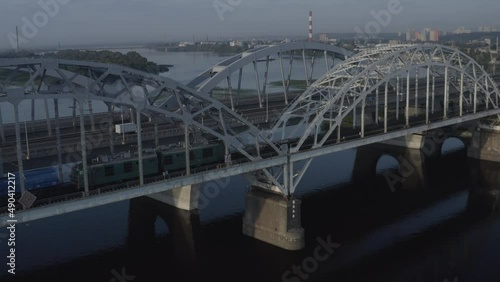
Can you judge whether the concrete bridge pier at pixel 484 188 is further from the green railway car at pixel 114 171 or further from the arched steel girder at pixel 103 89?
the green railway car at pixel 114 171

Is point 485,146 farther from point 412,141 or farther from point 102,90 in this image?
point 102,90

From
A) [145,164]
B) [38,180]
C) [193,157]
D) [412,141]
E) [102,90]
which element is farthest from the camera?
[412,141]

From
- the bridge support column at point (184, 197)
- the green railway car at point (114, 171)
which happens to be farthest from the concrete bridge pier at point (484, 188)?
the green railway car at point (114, 171)

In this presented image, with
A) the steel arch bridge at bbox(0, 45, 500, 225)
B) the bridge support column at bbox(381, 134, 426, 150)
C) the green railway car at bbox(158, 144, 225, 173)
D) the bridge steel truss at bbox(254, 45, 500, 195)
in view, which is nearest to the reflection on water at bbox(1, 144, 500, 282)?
the bridge steel truss at bbox(254, 45, 500, 195)

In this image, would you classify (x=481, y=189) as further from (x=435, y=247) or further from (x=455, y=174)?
(x=435, y=247)

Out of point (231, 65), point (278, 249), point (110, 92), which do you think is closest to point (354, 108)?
point (231, 65)
